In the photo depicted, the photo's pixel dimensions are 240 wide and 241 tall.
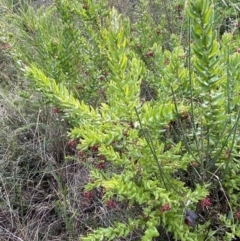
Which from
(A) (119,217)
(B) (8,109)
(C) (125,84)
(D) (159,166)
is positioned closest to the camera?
(C) (125,84)

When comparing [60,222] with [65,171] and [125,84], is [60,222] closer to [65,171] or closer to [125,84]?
[65,171]

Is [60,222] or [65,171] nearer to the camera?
[60,222]

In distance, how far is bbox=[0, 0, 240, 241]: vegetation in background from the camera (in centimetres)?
89

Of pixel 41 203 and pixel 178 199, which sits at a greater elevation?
pixel 178 199

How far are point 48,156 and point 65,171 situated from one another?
0.13 metres

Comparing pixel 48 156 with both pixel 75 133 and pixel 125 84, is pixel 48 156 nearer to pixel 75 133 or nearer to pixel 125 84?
pixel 75 133

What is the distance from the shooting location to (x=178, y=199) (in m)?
1.01

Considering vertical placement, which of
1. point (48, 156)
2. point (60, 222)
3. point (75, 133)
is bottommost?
point (60, 222)

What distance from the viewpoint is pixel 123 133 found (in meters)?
0.96

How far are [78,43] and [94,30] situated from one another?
0.08 meters

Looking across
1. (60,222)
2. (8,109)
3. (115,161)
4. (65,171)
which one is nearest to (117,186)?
(115,161)

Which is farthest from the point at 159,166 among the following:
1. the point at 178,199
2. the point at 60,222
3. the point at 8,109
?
the point at 8,109

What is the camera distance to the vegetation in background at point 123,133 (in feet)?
2.93

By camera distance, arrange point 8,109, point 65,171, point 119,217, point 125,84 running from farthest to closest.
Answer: point 8,109, point 65,171, point 119,217, point 125,84
